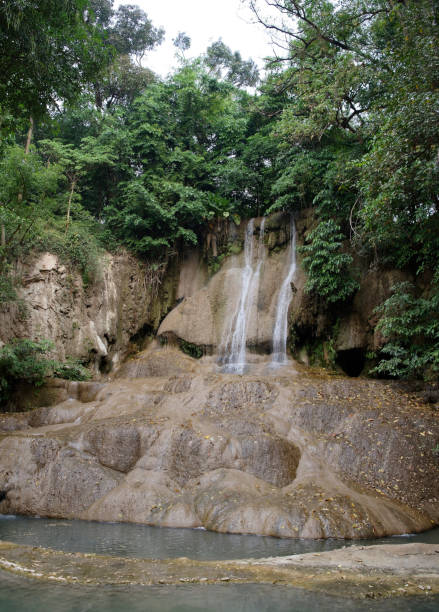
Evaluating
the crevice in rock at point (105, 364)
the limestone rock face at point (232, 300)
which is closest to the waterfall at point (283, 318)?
the limestone rock face at point (232, 300)

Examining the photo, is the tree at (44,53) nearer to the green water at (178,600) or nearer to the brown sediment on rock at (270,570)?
the brown sediment on rock at (270,570)

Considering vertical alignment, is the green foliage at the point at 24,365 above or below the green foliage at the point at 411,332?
below

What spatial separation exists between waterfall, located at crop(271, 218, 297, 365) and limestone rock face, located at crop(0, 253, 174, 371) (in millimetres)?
6020

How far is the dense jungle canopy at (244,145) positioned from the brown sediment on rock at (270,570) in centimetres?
760

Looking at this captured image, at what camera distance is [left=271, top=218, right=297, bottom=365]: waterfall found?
657 inches

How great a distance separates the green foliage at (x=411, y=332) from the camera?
40.5ft

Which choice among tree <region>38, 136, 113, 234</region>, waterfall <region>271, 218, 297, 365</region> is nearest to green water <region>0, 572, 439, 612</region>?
waterfall <region>271, 218, 297, 365</region>

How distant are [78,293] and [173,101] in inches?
501

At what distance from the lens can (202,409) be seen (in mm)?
11930

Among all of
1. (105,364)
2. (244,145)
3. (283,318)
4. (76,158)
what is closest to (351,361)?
(283,318)

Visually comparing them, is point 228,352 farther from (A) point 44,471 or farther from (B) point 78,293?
(A) point 44,471

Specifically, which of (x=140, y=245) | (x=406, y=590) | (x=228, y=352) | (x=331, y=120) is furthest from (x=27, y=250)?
(x=406, y=590)

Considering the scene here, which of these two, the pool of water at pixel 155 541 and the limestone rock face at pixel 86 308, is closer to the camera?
the pool of water at pixel 155 541

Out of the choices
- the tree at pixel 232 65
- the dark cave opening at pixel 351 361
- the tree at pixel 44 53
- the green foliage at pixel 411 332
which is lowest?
the dark cave opening at pixel 351 361
